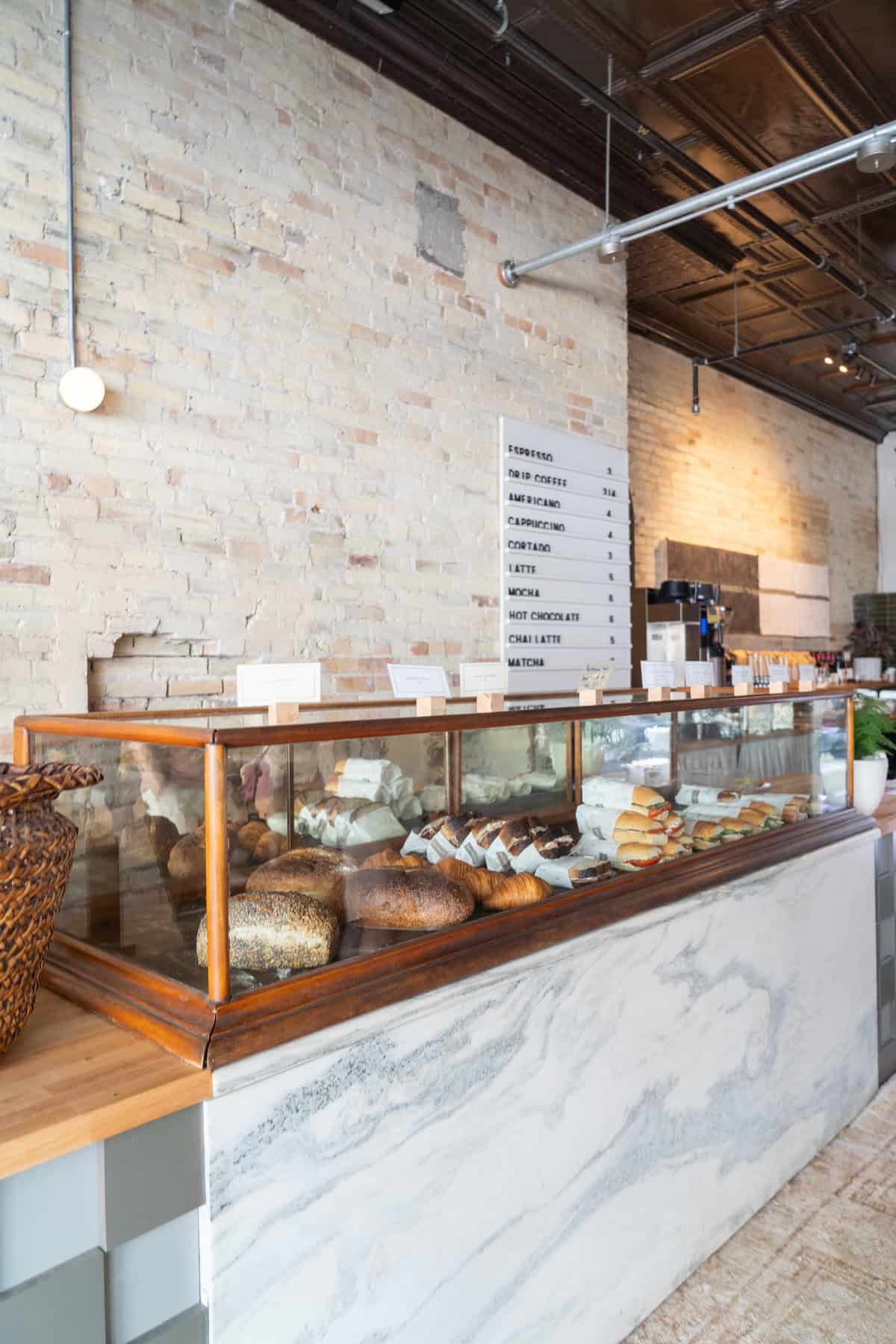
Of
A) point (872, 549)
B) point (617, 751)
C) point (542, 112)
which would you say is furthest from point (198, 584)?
point (872, 549)

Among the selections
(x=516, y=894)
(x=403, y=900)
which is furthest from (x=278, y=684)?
(x=516, y=894)

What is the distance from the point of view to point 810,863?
239 cm

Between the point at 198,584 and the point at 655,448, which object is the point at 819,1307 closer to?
the point at 198,584

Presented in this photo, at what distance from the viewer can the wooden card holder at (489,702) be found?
69.9 inches

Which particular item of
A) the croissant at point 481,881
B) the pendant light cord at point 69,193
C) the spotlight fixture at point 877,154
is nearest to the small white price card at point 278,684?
the croissant at point 481,881

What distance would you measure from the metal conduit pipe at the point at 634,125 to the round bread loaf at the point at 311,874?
2968 millimetres

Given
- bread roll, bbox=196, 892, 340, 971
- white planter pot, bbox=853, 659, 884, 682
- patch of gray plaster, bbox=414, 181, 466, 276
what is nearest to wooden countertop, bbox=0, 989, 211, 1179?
bread roll, bbox=196, 892, 340, 971

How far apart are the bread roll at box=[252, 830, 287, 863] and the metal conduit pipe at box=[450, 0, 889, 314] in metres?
2.98

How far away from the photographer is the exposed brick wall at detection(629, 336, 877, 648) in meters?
6.39

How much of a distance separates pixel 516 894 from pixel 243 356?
2155 mm

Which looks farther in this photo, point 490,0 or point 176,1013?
point 490,0

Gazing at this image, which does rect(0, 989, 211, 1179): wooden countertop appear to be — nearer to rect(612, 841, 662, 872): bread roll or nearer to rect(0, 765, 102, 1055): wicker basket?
rect(0, 765, 102, 1055): wicker basket

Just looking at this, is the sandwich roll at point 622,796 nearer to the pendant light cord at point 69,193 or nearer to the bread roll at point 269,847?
the bread roll at point 269,847

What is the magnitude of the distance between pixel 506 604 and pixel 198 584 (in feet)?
4.85
